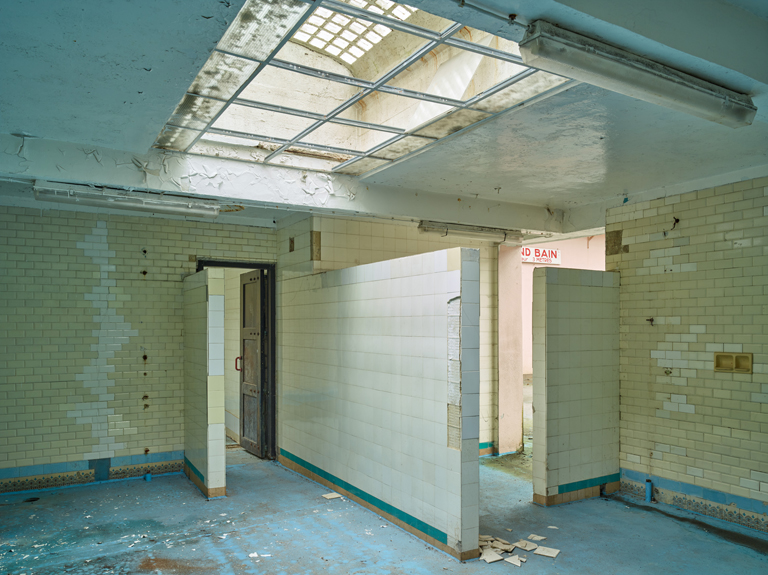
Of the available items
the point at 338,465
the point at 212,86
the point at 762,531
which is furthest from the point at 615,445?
the point at 212,86

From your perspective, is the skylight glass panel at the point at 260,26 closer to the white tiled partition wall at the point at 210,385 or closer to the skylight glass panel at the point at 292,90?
the skylight glass panel at the point at 292,90

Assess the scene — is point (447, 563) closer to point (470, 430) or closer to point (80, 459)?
point (470, 430)

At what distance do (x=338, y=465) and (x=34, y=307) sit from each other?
12.5ft

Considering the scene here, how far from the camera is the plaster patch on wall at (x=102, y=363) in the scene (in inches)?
234

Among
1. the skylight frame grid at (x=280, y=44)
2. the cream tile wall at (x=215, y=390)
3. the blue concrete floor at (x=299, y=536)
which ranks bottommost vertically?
the blue concrete floor at (x=299, y=536)

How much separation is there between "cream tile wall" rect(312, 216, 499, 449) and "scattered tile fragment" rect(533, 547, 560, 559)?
309 cm

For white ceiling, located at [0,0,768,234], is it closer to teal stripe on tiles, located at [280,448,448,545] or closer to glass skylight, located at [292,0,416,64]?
glass skylight, located at [292,0,416,64]

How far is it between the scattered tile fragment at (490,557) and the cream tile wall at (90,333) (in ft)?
13.4

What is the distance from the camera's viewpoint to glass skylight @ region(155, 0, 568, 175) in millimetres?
2795

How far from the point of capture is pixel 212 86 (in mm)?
3350

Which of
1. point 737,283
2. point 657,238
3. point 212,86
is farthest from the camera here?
point 657,238

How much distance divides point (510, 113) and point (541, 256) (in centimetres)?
1198

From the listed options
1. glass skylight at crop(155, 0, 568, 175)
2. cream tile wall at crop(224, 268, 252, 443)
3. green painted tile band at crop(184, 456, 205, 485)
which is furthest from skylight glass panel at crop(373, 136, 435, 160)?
cream tile wall at crop(224, 268, 252, 443)

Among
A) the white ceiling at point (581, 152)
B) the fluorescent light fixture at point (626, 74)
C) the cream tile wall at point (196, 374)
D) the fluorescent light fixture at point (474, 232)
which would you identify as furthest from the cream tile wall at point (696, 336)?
the cream tile wall at point (196, 374)
